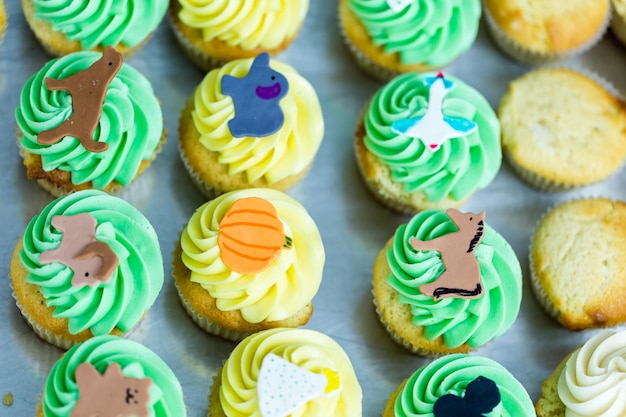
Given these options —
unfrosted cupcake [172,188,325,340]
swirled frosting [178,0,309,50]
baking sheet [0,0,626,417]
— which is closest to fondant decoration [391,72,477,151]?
baking sheet [0,0,626,417]

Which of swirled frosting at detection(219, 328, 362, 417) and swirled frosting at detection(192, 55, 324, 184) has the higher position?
swirled frosting at detection(192, 55, 324, 184)

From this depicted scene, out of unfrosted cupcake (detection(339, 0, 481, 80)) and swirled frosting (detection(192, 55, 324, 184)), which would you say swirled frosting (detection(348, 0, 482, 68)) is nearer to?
unfrosted cupcake (detection(339, 0, 481, 80))

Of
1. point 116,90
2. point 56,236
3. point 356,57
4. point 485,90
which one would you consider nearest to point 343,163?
point 356,57

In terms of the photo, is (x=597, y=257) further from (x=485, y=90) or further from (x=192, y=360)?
(x=192, y=360)

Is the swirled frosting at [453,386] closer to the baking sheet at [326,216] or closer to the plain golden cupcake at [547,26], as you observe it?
the baking sheet at [326,216]

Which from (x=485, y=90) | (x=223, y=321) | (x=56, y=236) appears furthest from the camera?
(x=485, y=90)

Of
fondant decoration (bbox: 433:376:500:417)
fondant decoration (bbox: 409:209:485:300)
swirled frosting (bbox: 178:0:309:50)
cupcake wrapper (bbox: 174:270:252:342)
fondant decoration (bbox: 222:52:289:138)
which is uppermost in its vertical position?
swirled frosting (bbox: 178:0:309:50)

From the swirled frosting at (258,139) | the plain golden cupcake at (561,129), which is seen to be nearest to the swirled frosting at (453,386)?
the swirled frosting at (258,139)
